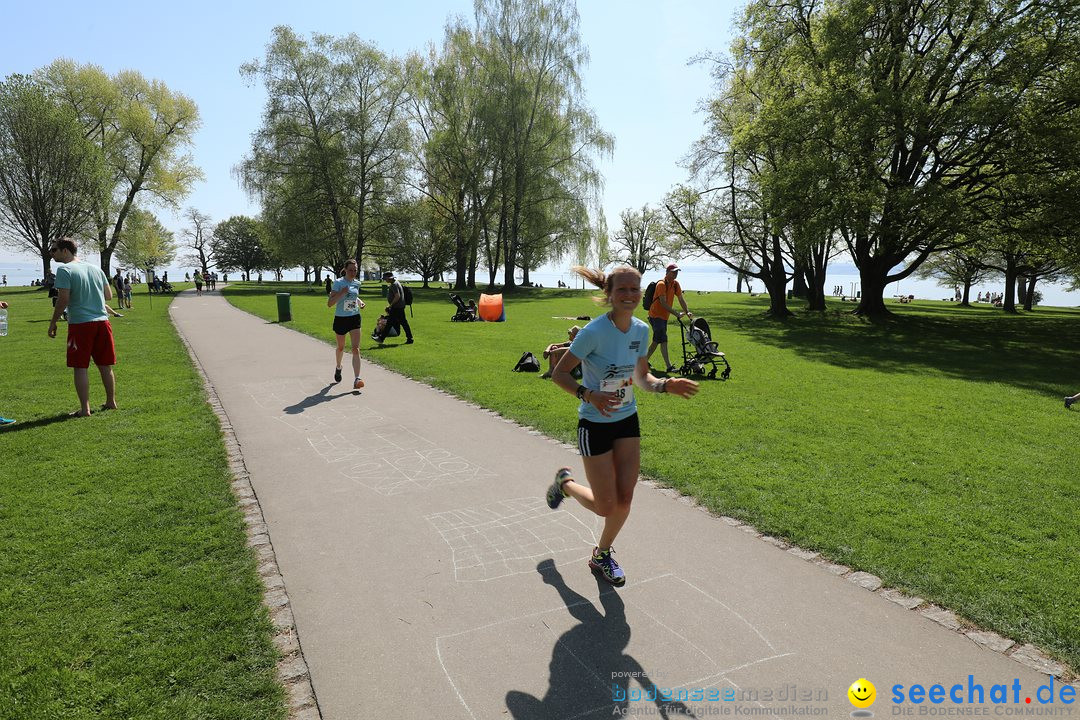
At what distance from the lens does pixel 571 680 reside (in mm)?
2801

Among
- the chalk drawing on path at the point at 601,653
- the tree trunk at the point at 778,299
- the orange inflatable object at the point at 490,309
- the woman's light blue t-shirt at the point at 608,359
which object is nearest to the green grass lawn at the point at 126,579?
the chalk drawing on path at the point at 601,653

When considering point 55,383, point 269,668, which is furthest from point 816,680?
point 55,383

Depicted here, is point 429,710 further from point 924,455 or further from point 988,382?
point 988,382

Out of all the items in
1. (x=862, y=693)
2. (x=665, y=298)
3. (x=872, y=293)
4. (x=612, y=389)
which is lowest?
(x=862, y=693)

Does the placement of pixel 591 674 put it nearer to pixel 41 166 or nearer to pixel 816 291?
pixel 816 291

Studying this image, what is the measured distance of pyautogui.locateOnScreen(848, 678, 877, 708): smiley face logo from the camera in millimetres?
2701

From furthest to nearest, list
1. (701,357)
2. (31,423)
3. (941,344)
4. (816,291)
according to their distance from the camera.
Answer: (816,291) < (941,344) < (701,357) < (31,423)

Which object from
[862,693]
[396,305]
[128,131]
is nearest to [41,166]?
[128,131]

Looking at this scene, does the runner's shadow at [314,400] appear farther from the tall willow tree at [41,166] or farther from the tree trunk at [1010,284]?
the tree trunk at [1010,284]

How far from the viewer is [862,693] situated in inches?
109

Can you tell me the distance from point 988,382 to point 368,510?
12.9 metres

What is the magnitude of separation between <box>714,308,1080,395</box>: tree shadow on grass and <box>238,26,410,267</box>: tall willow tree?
89.5ft

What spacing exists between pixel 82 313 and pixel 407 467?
4.95m

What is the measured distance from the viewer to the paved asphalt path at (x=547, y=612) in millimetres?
2740
